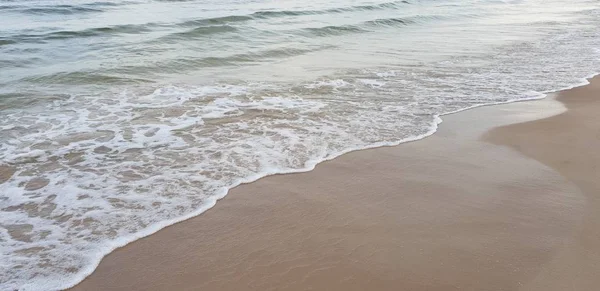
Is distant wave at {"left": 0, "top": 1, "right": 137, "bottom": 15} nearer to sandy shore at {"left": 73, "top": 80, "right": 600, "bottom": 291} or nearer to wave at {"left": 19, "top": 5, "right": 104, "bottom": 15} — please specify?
wave at {"left": 19, "top": 5, "right": 104, "bottom": 15}

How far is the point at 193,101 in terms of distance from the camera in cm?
686

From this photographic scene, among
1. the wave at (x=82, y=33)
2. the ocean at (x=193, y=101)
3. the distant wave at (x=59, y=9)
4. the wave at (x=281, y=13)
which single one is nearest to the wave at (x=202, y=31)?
the ocean at (x=193, y=101)

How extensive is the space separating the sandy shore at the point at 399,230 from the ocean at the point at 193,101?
1.00ft

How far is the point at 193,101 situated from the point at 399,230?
422 centimetres

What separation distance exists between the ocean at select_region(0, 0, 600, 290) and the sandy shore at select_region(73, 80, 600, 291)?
0.31 meters

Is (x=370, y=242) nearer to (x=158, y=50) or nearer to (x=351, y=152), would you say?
(x=351, y=152)

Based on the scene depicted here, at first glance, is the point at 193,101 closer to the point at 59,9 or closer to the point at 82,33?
the point at 82,33

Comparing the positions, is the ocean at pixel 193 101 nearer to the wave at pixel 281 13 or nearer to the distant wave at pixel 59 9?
the wave at pixel 281 13

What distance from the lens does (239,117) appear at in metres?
6.07

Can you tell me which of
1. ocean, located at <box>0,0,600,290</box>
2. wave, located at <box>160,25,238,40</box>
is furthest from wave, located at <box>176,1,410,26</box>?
wave, located at <box>160,25,238,40</box>

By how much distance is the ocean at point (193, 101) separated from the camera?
12.2 feet

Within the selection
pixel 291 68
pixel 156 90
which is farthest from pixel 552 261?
pixel 291 68

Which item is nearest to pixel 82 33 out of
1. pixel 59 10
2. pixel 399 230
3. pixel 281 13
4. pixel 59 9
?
pixel 59 10

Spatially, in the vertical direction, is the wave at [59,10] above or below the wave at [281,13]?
below
